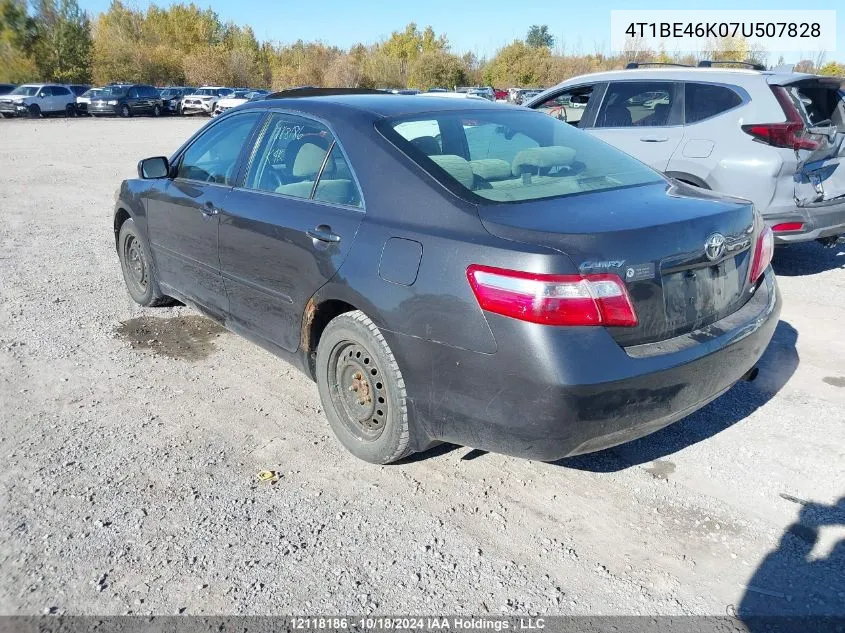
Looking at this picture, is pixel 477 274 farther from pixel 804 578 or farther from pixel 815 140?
pixel 815 140

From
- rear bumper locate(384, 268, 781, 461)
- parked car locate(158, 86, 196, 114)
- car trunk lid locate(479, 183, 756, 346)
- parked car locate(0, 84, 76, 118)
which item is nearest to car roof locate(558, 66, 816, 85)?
car trunk lid locate(479, 183, 756, 346)

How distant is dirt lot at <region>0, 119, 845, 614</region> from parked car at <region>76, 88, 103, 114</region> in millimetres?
37646

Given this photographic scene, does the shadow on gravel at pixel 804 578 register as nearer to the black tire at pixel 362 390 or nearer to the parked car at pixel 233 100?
the black tire at pixel 362 390

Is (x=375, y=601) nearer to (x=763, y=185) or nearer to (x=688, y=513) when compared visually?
(x=688, y=513)

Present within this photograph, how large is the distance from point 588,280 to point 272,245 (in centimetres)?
176

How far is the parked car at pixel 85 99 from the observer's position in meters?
37.2

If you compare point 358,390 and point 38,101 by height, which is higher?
point 38,101

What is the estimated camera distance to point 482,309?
260 centimetres

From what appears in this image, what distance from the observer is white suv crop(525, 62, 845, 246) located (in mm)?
5699

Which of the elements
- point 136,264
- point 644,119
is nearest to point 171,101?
point 136,264

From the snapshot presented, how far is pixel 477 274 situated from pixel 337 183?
1081mm

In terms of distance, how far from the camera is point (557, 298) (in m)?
2.49

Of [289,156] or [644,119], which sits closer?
[289,156]

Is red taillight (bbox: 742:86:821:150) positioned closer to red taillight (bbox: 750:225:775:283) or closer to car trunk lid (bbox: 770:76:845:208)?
car trunk lid (bbox: 770:76:845:208)
